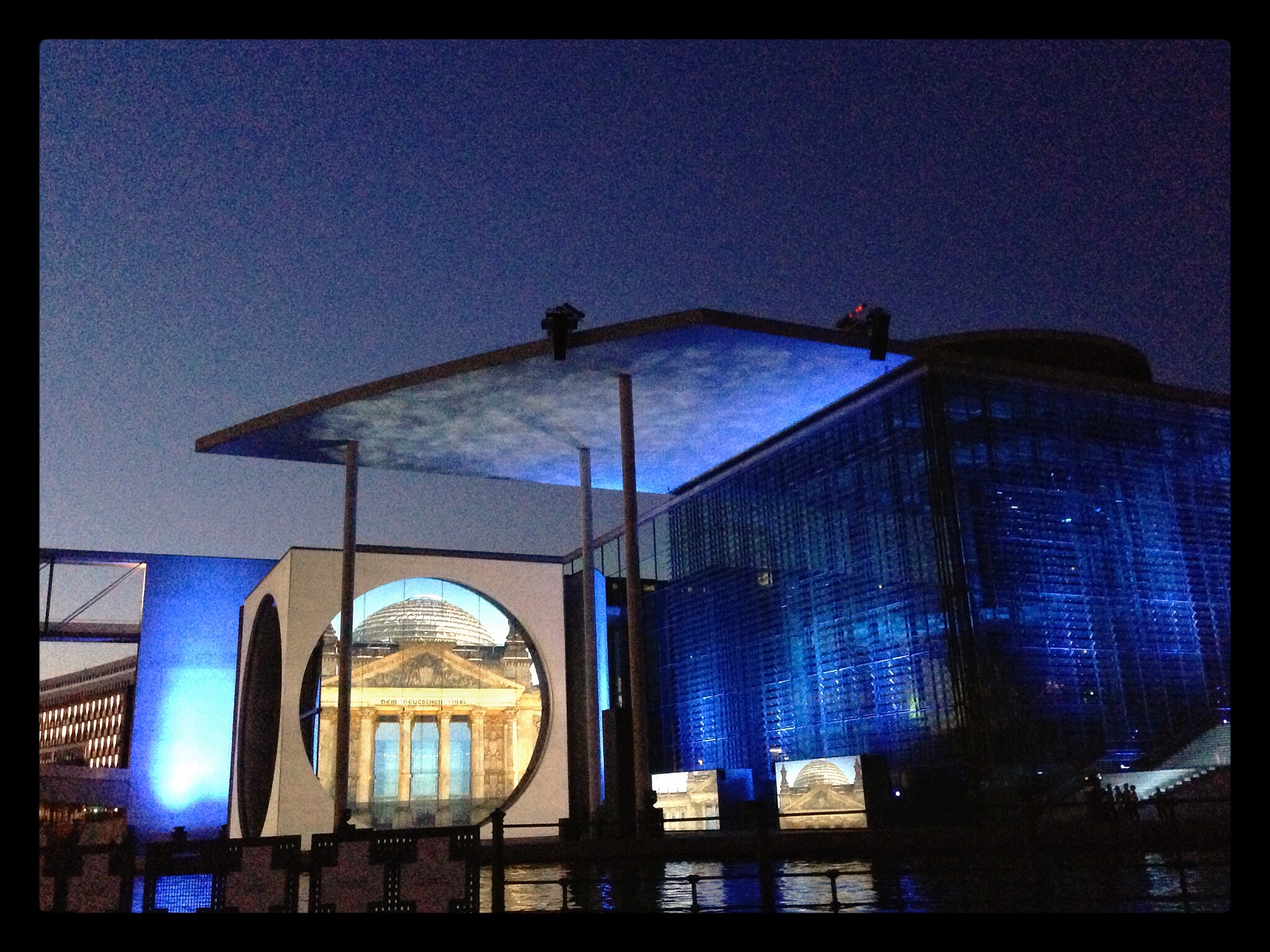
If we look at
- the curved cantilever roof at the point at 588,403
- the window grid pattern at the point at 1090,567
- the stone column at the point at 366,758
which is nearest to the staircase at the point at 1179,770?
the window grid pattern at the point at 1090,567

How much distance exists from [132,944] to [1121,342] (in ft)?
90.0

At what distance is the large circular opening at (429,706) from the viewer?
2327 centimetres

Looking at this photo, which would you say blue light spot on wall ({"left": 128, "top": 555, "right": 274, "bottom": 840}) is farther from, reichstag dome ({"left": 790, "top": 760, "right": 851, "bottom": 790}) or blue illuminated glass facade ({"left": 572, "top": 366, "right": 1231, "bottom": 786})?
reichstag dome ({"left": 790, "top": 760, "right": 851, "bottom": 790})

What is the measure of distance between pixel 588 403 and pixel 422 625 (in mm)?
7078

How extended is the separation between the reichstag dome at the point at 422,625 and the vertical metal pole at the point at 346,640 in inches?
26.4

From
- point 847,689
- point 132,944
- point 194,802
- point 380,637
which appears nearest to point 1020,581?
point 847,689

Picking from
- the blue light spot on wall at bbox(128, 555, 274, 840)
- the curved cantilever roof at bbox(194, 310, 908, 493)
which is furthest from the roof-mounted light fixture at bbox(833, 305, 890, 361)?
the blue light spot on wall at bbox(128, 555, 274, 840)

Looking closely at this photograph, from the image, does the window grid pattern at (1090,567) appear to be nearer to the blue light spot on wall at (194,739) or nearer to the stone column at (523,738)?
the stone column at (523,738)

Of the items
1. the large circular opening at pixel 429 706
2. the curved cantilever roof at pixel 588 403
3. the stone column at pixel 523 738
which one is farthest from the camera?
the stone column at pixel 523 738

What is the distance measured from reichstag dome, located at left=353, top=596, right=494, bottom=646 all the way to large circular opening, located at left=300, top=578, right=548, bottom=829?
0.02 metres

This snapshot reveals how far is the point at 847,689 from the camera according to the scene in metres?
21.2

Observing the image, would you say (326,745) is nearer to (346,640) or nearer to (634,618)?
(346,640)

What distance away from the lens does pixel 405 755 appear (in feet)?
77.7

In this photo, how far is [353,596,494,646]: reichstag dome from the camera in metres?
24.2
